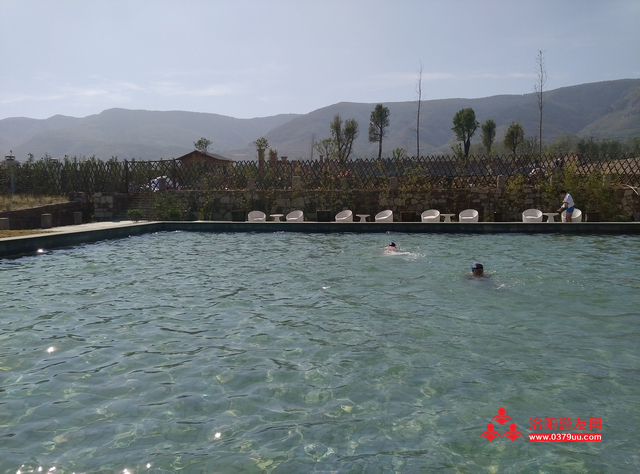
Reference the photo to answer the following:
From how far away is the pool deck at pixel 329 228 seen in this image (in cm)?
1309

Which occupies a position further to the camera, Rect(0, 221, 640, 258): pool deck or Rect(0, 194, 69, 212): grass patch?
Rect(0, 194, 69, 212): grass patch

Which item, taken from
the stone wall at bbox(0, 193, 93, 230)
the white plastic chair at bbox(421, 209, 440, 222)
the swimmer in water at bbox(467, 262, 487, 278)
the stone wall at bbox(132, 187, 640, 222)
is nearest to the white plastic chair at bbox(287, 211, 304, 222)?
the stone wall at bbox(132, 187, 640, 222)

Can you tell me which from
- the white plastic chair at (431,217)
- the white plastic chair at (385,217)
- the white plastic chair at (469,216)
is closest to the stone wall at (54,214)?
the white plastic chair at (385,217)

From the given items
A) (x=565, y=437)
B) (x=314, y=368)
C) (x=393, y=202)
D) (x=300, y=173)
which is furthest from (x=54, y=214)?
(x=565, y=437)

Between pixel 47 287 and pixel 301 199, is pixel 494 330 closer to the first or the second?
pixel 47 287

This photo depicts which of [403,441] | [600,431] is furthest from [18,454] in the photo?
[600,431]

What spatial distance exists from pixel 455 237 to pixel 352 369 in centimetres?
984

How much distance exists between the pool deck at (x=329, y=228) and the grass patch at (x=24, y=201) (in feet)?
15.6

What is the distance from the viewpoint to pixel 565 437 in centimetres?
362

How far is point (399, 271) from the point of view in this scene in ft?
31.3

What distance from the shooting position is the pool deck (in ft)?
43.0

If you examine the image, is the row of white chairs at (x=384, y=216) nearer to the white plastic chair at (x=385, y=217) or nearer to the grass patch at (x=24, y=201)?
the white plastic chair at (x=385, y=217)

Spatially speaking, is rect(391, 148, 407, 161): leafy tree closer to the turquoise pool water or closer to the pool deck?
the pool deck

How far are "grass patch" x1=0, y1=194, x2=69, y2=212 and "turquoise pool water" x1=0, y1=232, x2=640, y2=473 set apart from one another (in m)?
10.1
